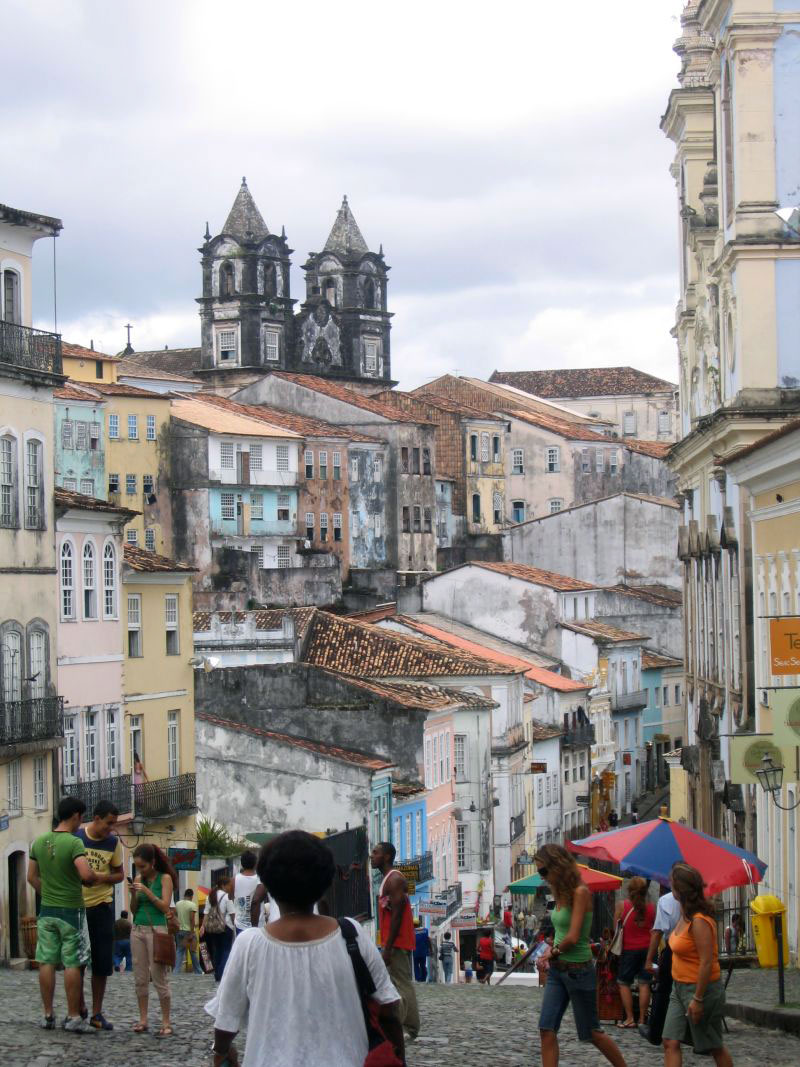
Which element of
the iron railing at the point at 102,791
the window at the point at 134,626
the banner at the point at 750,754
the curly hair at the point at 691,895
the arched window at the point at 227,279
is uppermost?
the arched window at the point at 227,279

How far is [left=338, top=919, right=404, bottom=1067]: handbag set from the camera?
716 cm

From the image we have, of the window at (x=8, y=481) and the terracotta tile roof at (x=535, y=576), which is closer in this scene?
the window at (x=8, y=481)

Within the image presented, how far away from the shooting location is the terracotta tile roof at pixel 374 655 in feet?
180

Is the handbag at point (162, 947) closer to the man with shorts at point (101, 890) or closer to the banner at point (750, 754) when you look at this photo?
the man with shorts at point (101, 890)

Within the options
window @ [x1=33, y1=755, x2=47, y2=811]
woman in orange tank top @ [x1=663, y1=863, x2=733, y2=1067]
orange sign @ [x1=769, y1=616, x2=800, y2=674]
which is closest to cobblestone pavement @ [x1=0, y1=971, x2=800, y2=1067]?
woman in orange tank top @ [x1=663, y1=863, x2=733, y2=1067]

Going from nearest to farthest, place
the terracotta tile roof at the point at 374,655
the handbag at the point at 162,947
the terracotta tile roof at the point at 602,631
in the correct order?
the handbag at the point at 162,947 < the terracotta tile roof at the point at 374,655 < the terracotta tile roof at the point at 602,631

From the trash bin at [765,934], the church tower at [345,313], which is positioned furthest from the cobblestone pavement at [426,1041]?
the church tower at [345,313]

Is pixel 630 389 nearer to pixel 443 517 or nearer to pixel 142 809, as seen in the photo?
pixel 443 517

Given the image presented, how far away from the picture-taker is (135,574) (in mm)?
39031

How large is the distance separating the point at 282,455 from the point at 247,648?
3519 centimetres

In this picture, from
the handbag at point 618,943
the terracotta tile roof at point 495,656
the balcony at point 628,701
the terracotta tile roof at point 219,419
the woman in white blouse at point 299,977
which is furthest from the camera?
the terracotta tile roof at point 219,419

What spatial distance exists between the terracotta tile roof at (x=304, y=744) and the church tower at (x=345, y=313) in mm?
79920

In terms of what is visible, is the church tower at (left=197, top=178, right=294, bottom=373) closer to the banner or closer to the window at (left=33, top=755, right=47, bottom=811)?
the window at (left=33, top=755, right=47, bottom=811)

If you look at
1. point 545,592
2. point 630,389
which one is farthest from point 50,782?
point 630,389
